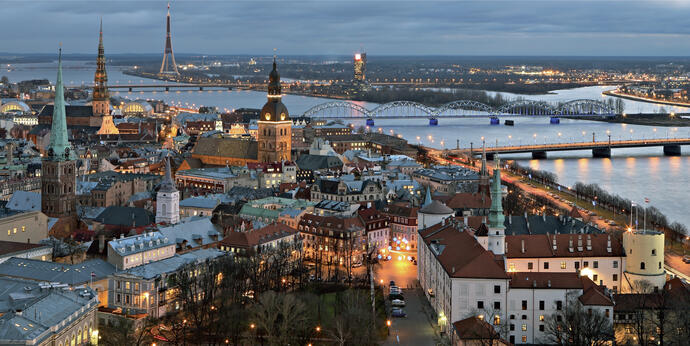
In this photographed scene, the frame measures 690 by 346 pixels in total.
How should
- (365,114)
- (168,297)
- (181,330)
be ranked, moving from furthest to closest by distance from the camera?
(365,114) → (168,297) → (181,330)

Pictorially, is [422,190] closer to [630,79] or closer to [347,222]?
[347,222]

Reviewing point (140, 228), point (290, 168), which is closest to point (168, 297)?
point (140, 228)

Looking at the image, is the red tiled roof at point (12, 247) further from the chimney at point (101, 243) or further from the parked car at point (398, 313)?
the parked car at point (398, 313)

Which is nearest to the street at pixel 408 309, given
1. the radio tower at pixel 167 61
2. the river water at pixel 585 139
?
the river water at pixel 585 139

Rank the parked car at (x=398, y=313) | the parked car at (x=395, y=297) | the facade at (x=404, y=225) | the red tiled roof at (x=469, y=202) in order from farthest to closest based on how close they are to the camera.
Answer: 1. the red tiled roof at (x=469, y=202)
2. the facade at (x=404, y=225)
3. the parked car at (x=395, y=297)
4. the parked car at (x=398, y=313)

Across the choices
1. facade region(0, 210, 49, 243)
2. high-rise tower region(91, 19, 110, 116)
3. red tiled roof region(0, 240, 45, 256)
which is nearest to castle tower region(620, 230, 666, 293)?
red tiled roof region(0, 240, 45, 256)

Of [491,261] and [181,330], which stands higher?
[491,261]

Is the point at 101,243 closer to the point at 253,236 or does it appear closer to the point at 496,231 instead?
the point at 253,236
